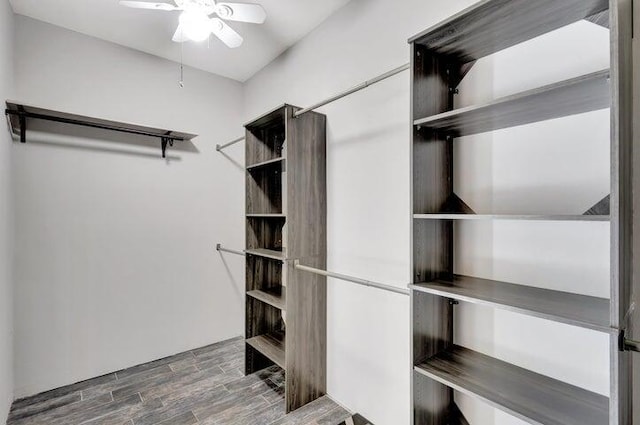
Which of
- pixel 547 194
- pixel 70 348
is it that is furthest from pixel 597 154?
pixel 70 348

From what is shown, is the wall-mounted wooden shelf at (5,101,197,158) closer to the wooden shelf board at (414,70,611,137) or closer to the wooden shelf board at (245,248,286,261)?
the wooden shelf board at (245,248,286,261)

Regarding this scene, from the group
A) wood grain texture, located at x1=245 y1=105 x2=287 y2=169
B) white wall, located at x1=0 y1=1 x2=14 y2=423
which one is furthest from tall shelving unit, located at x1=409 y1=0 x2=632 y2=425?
white wall, located at x1=0 y1=1 x2=14 y2=423

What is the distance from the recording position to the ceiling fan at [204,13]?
1.77 metres

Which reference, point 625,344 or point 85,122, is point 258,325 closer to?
point 85,122

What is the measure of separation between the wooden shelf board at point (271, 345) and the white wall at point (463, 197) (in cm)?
42

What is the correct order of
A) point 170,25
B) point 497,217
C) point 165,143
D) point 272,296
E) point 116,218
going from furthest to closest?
point 165,143, point 116,218, point 272,296, point 170,25, point 497,217

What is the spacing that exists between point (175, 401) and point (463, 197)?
2524 mm

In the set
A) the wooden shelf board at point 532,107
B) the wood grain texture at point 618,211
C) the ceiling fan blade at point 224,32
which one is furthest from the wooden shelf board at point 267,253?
the wood grain texture at point 618,211

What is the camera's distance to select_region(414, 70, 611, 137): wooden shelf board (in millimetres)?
949

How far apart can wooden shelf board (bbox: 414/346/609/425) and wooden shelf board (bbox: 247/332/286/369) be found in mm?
1383

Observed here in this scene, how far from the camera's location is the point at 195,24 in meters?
1.92

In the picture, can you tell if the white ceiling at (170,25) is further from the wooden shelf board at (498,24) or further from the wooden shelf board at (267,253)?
the wooden shelf board at (267,253)

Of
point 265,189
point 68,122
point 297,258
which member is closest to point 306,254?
point 297,258

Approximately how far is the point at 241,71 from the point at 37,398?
3410 millimetres
